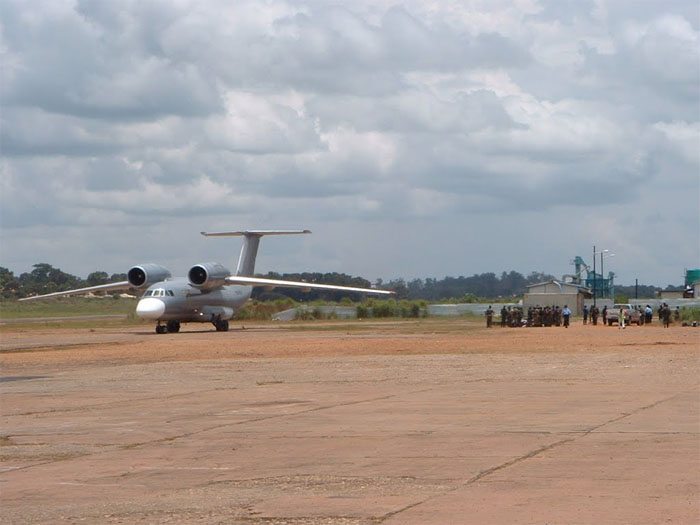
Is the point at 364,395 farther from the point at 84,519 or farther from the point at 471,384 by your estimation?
the point at 84,519

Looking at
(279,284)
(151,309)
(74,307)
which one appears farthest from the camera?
(74,307)

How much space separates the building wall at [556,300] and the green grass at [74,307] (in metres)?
47.8

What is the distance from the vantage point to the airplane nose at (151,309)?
57.8m

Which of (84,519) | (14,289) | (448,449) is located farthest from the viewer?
(14,289)

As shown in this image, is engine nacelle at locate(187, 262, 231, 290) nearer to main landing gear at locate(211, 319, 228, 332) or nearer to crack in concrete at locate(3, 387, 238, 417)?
main landing gear at locate(211, 319, 228, 332)

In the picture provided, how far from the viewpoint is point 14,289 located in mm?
184750

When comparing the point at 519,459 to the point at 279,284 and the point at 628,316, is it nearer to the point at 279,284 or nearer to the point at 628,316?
the point at 279,284

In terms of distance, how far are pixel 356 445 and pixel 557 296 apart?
84.8m

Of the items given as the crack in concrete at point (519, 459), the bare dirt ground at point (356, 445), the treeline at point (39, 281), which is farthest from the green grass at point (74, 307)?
the crack in concrete at point (519, 459)

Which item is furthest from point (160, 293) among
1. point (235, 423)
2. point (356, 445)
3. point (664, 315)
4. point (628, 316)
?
point (356, 445)

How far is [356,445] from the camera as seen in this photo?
13375mm

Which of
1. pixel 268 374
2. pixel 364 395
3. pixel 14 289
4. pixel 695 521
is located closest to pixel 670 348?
pixel 268 374

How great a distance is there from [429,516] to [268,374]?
17.5 m

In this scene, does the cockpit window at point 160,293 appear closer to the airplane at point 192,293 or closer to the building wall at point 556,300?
the airplane at point 192,293
